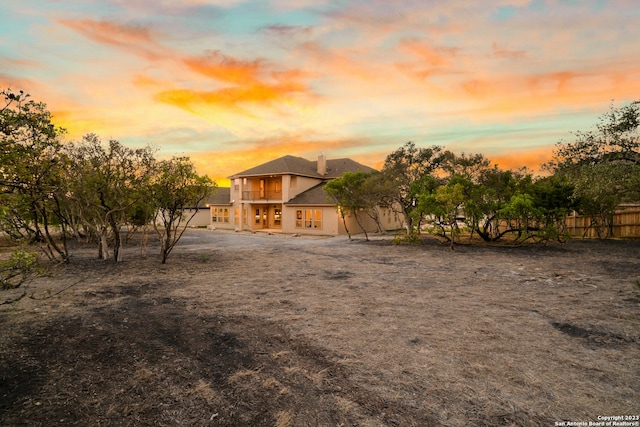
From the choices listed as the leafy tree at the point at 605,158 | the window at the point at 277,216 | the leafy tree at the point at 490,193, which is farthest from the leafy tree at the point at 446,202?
the window at the point at 277,216

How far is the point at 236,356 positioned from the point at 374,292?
5216 millimetres

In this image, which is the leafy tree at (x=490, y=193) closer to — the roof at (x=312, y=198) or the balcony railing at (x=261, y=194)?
the roof at (x=312, y=198)

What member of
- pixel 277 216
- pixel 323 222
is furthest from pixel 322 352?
pixel 277 216

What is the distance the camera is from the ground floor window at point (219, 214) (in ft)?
135

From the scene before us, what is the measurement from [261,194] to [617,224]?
33.2m

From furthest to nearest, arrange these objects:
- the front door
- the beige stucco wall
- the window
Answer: the front door, the window, the beige stucco wall

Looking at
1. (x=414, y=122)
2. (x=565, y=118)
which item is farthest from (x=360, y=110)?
(x=565, y=118)

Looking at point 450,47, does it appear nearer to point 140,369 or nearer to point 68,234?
point 140,369

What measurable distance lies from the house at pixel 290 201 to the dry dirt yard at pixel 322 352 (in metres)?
20.2

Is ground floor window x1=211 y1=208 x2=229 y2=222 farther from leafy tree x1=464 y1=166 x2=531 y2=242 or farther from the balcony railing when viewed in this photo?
leafy tree x1=464 y1=166 x2=531 y2=242

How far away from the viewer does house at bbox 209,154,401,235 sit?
31.0 m

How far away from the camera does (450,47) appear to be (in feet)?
46.4

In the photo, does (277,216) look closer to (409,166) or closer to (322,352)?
(409,166)

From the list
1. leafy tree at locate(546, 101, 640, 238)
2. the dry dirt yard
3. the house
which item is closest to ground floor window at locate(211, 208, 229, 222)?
the house
